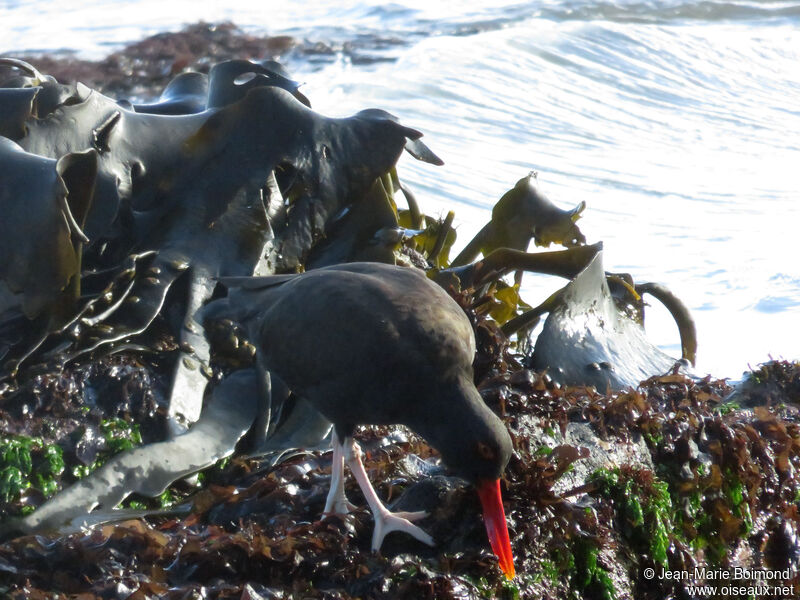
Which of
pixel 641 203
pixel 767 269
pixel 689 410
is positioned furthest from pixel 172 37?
pixel 689 410

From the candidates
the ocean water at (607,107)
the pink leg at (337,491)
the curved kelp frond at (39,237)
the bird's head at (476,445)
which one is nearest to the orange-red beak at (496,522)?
the bird's head at (476,445)

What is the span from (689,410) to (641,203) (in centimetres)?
456

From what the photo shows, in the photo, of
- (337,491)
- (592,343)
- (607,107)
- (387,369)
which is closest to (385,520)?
(337,491)

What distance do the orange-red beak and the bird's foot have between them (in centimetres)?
15

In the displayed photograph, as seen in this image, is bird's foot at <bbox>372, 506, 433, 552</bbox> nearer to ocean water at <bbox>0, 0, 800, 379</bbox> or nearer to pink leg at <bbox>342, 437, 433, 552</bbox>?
pink leg at <bbox>342, 437, 433, 552</bbox>

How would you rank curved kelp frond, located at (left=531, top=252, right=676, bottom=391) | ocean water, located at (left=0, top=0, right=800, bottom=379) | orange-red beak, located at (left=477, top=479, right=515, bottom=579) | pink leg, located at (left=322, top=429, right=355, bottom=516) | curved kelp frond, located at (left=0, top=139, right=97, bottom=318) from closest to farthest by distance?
orange-red beak, located at (left=477, top=479, right=515, bottom=579)
pink leg, located at (left=322, top=429, right=355, bottom=516)
curved kelp frond, located at (left=0, top=139, right=97, bottom=318)
curved kelp frond, located at (left=531, top=252, right=676, bottom=391)
ocean water, located at (left=0, top=0, right=800, bottom=379)

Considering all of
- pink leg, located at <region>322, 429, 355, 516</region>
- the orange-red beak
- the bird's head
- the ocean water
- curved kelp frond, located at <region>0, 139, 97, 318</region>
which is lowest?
the ocean water

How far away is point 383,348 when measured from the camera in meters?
2.38

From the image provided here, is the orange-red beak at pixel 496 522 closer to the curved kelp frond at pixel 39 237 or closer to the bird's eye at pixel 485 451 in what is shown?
the bird's eye at pixel 485 451

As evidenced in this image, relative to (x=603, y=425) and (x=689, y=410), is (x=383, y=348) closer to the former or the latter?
(x=603, y=425)

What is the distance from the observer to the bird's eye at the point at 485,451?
2164 mm

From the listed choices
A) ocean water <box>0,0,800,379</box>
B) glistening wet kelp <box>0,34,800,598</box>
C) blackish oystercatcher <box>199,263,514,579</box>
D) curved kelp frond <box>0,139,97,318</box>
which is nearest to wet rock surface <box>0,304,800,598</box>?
glistening wet kelp <box>0,34,800,598</box>

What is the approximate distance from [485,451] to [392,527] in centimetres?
27

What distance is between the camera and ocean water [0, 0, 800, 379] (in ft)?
20.2
